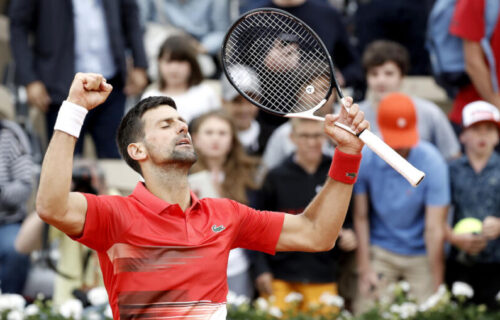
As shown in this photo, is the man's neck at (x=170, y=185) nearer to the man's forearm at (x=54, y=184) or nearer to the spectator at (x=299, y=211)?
the man's forearm at (x=54, y=184)

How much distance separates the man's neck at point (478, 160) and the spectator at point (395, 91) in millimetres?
446

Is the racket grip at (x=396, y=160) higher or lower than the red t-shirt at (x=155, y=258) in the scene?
higher

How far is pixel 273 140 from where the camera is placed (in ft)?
22.4

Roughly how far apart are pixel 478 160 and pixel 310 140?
122cm

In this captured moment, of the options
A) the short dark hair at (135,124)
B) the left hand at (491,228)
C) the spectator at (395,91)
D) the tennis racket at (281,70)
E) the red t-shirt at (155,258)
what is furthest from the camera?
the spectator at (395,91)

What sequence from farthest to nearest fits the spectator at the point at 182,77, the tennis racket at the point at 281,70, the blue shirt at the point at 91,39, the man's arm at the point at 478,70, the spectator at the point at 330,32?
the spectator at the point at 330,32 → the spectator at the point at 182,77 → the blue shirt at the point at 91,39 → the man's arm at the point at 478,70 → the tennis racket at the point at 281,70

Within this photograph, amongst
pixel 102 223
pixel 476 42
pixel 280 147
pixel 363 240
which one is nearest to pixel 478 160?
pixel 476 42

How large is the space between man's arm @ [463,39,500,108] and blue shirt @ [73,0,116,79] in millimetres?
2695

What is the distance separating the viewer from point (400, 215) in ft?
20.4

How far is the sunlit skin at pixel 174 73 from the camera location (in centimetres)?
684

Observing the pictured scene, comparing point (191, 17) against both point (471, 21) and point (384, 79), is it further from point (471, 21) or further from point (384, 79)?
point (471, 21)

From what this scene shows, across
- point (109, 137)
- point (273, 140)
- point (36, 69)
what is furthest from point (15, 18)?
point (273, 140)

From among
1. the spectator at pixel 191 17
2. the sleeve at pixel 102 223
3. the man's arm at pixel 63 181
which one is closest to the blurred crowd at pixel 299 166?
the spectator at pixel 191 17

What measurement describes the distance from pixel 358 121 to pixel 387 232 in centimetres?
301
